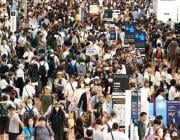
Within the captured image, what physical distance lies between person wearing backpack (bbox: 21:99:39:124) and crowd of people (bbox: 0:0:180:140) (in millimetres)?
20

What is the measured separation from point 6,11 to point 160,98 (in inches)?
686

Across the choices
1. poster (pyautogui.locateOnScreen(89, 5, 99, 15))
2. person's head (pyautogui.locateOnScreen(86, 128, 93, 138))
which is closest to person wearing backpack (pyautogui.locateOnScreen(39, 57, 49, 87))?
person's head (pyautogui.locateOnScreen(86, 128, 93, 138))

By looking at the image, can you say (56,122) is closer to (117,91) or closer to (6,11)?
(117,91)

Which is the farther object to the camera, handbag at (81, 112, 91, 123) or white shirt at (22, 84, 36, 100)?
white shirt at (22, 84, 36, 100)

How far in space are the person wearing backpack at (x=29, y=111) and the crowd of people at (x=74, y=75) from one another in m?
0.02

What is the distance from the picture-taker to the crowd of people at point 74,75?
48.4ft

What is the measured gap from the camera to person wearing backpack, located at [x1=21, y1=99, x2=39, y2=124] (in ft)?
50.3

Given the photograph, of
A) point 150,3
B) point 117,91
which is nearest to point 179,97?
point 117,91

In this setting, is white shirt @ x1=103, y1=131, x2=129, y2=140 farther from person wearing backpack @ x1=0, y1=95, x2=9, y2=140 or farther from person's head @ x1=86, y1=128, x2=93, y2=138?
person wearing backpack @ x1=0, y1=95, x2=9, y2=140

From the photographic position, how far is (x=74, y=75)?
19.5 m

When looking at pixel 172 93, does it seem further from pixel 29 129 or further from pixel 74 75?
pixel 29 129

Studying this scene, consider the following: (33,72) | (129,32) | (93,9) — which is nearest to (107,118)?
(33,72)

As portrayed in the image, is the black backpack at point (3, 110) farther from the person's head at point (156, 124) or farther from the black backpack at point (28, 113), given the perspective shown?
the person's head at point (156, 124)

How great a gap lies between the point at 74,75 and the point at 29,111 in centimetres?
408
